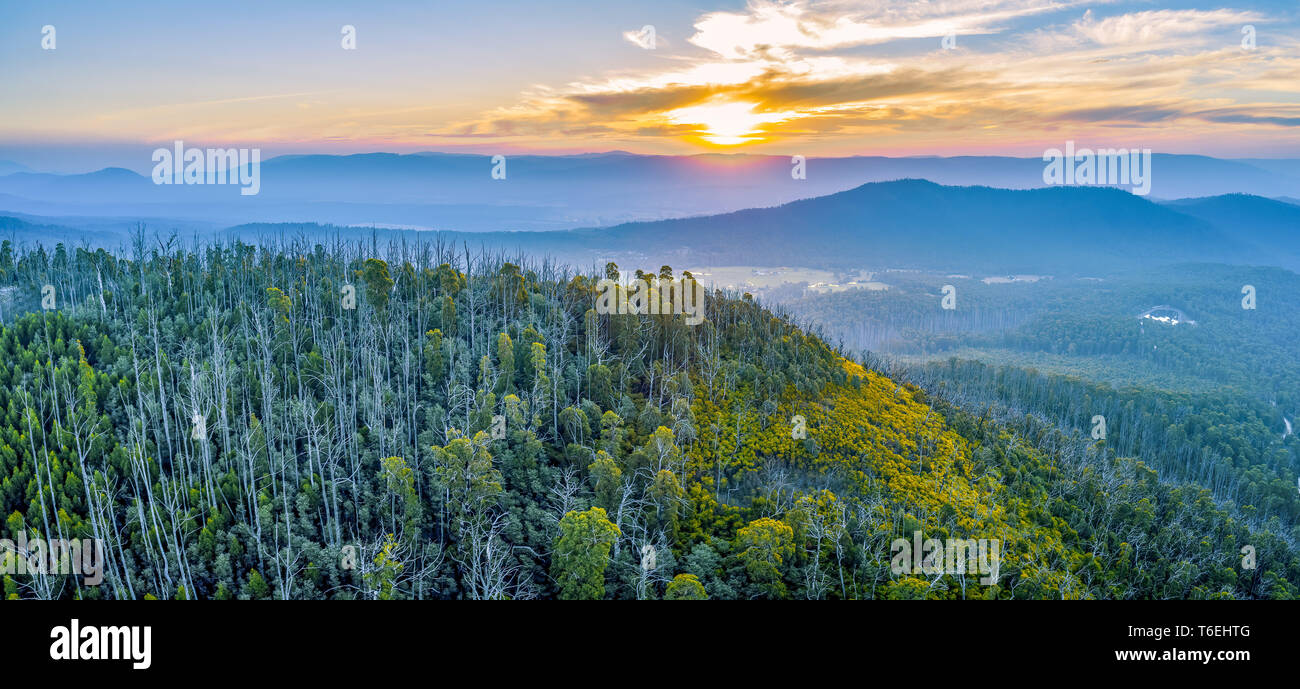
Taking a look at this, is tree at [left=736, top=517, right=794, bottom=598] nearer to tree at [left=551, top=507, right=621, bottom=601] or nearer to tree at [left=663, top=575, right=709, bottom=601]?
tree at [left=663, top=575, right=709, bottom=601]

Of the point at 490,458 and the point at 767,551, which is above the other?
the point at 490,458

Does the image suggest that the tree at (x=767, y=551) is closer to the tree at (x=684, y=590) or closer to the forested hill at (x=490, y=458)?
the forested hill at (x=490, y=458)

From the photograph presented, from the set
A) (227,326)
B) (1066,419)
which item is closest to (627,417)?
(227,326)

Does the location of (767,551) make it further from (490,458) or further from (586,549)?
(490,458)

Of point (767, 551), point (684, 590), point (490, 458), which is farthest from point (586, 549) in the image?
point (767, 551)

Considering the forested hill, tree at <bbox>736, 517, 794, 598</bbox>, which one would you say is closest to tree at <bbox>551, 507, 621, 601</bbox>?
the forested hill

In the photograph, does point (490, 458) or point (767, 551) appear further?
point (490, 458)
